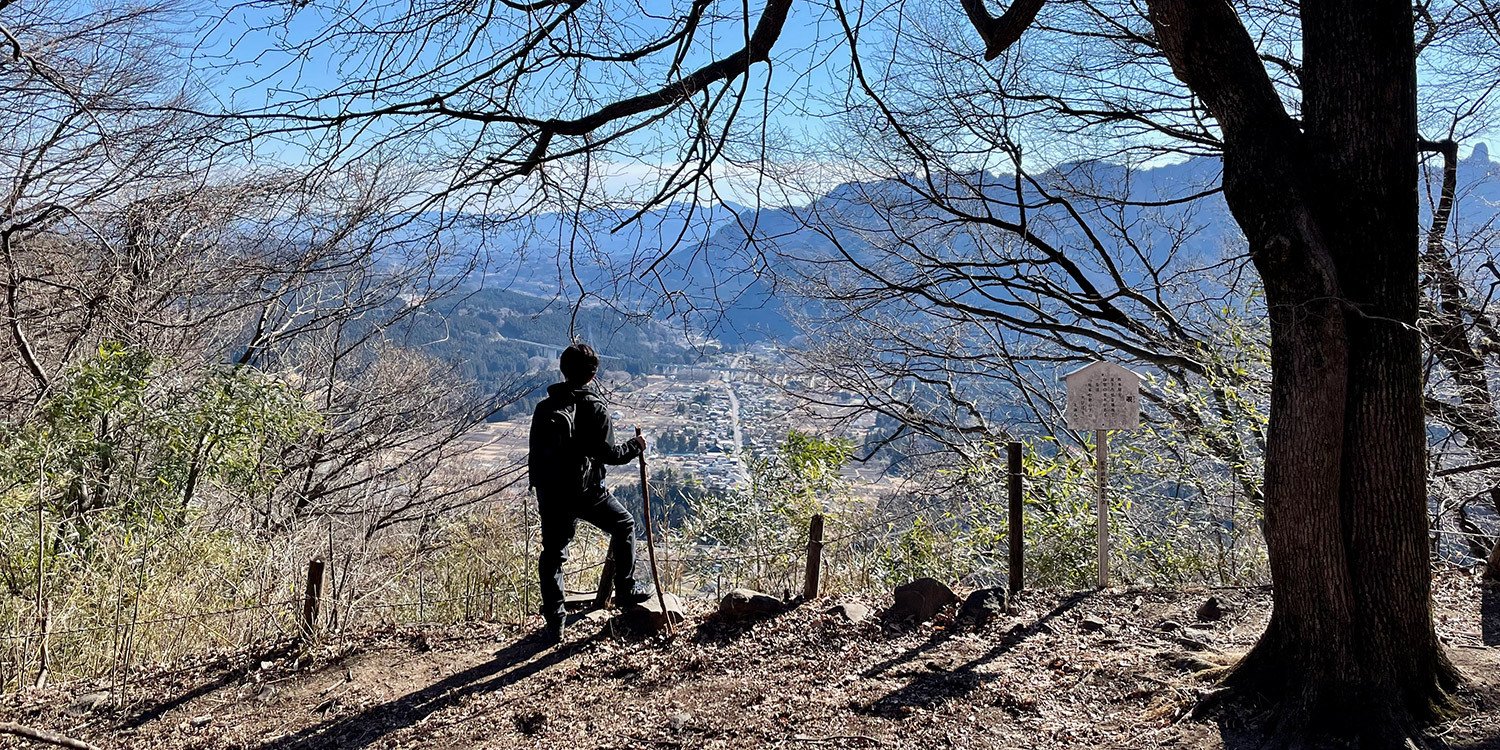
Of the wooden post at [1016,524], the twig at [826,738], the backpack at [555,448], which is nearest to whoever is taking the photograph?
the twig at [826,738]

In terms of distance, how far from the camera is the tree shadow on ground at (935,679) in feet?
12.2

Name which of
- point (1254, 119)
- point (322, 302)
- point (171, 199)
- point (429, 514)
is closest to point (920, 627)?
point (1254, 119)

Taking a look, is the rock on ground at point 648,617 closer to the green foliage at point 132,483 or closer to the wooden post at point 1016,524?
the wooden post at point 1016,524

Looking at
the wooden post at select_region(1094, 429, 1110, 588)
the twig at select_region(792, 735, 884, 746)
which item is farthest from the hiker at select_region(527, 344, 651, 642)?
the wooden post at select_region(1094, 429, 1110, 588)

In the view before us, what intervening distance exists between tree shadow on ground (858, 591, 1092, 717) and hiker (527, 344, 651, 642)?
1.70 m

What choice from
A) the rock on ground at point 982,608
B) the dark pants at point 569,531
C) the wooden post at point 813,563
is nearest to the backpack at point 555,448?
the dark pants at point 569,531

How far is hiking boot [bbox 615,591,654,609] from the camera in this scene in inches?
197

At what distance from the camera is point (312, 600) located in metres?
5.06

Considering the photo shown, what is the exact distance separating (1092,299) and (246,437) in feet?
28.7

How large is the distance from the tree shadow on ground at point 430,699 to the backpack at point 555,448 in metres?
0.94

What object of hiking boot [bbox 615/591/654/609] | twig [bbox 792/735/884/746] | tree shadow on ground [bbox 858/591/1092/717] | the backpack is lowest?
twig [bbox 792/735/884/746]

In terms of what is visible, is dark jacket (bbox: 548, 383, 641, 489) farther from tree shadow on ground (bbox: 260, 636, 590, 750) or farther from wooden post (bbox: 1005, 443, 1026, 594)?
wooden post (bbox: 1005, 443, 1026, 594)

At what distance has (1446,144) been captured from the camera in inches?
318

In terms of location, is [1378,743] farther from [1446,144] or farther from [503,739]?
[1446,144]
